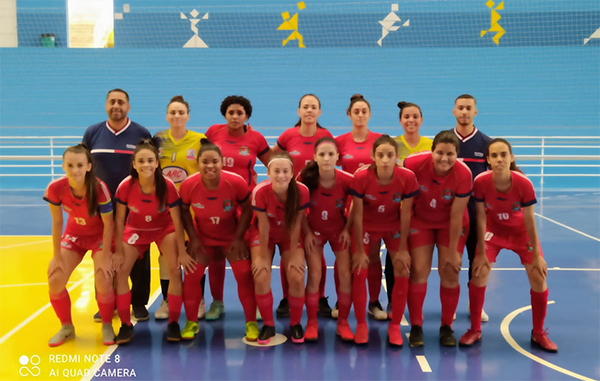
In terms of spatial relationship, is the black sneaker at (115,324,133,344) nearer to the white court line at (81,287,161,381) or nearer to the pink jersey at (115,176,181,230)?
the white court line at (81,287,161,381)

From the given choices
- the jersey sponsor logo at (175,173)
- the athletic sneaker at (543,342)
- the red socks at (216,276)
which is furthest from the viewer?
the jersey sponsor logo at (175,173)

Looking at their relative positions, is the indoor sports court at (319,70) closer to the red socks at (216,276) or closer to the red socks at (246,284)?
the red socks at (216,276)

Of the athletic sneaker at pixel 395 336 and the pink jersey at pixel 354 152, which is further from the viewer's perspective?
the pink jersey at pixel 354 152

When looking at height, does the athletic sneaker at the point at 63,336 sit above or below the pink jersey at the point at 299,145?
below

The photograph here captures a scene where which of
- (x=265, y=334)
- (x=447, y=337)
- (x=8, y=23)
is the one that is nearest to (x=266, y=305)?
(x=265, y=334)

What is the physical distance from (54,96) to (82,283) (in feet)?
39.7

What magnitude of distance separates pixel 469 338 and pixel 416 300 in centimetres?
49

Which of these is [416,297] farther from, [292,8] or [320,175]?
[292,8]

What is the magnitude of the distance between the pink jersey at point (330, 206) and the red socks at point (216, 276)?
935 millimetres

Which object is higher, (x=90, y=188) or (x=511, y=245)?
(x=90, y=188)

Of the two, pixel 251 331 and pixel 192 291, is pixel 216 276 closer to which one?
pixel 192 291

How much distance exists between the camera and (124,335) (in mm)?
4180

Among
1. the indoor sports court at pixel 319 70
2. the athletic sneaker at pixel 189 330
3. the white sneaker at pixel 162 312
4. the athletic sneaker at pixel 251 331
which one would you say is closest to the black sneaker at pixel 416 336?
the athletic sneaker at pixel 251 331

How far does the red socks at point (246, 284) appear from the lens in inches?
170
